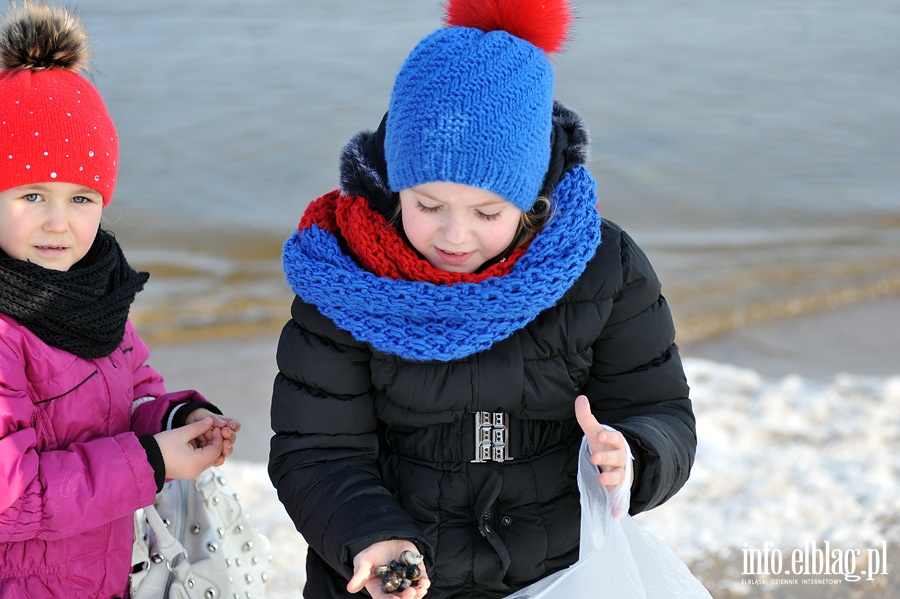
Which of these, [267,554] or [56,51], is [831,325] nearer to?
[267,554]

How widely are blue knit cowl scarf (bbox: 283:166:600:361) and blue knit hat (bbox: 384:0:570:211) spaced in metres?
0.10

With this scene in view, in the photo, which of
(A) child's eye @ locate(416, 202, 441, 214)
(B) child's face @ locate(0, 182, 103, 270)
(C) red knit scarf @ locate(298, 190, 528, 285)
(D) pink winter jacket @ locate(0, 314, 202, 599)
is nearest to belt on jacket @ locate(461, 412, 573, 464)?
(C) red knit scarf @ locate(298, 190, 528, 285)

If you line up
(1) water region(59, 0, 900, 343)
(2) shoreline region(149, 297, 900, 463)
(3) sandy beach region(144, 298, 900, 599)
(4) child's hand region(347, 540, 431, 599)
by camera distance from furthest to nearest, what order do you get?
(1) water region(59, 0, 900, 343) < (2) shoreline region(149, 297, 900, 463) < (3) sandy beach region(144, 298, 900, 599) < (4) child's hand region(347, 540, 431, 599)

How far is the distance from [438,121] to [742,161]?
6053 mm

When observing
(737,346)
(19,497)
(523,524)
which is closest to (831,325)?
(737,346)

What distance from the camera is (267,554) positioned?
2.39 meters

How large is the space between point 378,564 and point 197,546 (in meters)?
0.59

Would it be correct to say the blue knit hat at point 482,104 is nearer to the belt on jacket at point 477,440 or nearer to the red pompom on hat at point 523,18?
the red pompom on hat at point 523,18

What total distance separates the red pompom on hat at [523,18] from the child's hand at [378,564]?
0.96 m

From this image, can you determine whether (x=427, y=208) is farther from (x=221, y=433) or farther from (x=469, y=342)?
(x=221, y=433)

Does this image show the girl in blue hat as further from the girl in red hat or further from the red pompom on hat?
the girl in red hat

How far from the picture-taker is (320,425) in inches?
82.0

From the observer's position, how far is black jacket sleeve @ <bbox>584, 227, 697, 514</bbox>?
210 centimetres

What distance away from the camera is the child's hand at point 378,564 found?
1.85 m
